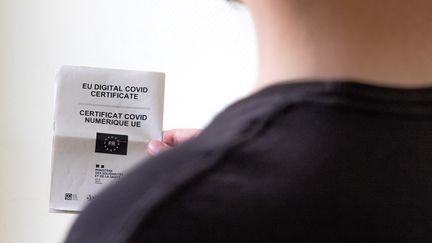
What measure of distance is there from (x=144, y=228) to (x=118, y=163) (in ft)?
1.96

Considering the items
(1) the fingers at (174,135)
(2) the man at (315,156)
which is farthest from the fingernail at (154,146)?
(2) the man at (315,156)

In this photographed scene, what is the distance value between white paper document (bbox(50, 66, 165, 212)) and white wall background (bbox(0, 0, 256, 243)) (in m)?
0.29

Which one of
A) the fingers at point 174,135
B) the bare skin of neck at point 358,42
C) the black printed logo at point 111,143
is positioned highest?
the bare skin of neck at point 358,42

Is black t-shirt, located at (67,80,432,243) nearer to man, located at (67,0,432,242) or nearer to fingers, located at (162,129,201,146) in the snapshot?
man, located at (67,0,432,242)

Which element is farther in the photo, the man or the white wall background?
the white wall background

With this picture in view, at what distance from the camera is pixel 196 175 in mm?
285

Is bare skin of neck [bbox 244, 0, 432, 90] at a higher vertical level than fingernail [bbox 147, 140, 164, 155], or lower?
higher

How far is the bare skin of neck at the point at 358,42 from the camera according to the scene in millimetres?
301

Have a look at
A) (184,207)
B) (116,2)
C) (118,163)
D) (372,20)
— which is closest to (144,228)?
(184,207)

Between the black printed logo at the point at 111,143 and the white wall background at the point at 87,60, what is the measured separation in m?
0.29

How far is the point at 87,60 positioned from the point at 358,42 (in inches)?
37.7

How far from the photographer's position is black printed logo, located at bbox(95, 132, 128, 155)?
0.87m

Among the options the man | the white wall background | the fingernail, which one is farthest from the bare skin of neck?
the white wall background

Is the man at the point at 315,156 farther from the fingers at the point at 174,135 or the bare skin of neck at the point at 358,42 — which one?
the fingers at the point at 174,135
